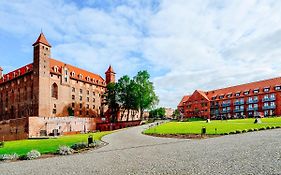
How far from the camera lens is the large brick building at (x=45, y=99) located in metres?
67.4

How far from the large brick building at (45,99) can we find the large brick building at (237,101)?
38.6m

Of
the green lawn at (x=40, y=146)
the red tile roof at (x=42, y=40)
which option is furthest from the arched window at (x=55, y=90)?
the green lawn at (x=40, y=146)

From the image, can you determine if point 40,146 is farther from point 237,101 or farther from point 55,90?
point 237,101

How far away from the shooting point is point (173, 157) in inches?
672

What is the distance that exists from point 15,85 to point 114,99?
32.1 m

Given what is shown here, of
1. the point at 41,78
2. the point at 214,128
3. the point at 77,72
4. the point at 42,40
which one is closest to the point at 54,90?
the point at 41,78

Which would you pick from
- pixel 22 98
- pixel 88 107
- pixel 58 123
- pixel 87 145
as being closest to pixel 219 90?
pixel 88 107

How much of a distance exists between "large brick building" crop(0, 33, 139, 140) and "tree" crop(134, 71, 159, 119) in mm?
15248

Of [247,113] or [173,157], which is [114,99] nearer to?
[247,113]

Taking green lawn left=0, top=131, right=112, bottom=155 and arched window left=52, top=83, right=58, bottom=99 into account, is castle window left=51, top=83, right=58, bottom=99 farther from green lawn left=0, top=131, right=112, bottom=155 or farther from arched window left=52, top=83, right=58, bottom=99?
green lawn left=0, top=131, right=112, bottom=155

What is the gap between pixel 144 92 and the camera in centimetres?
7931

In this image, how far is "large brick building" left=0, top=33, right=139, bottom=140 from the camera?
6738cm

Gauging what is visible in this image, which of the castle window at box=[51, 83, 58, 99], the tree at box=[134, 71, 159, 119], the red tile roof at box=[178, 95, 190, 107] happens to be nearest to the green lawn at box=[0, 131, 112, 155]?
the tree at box=[134, 71, 159, 119]

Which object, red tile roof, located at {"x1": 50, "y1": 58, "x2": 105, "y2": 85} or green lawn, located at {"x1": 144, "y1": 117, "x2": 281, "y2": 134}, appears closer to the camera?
green lawn, located at {"x1": 144, "y1": 117, "x2": 281, "y2": 134}
